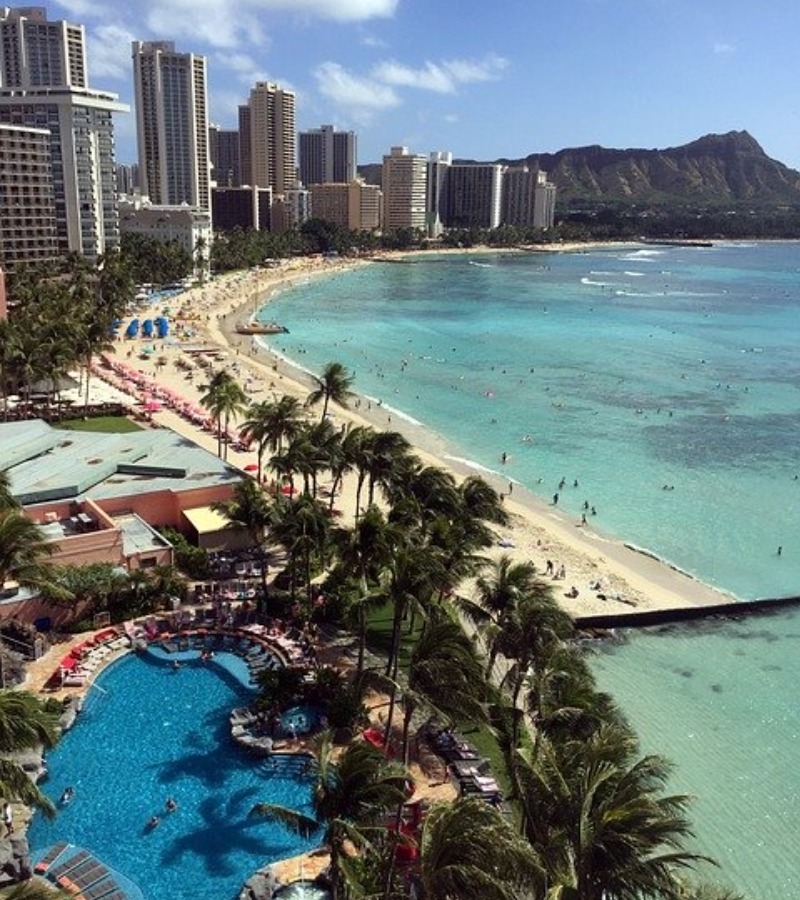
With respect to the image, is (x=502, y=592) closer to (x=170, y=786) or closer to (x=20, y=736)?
(x=170, y=786)

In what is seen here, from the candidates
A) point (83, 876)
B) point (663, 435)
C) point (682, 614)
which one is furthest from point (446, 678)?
point (663, 435)

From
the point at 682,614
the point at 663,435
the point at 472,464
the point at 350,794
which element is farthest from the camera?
the point at 663,435

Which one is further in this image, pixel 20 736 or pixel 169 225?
pixel 169 225

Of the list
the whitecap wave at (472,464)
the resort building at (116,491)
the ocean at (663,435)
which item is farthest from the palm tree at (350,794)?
the whitecap wave at (472,464)

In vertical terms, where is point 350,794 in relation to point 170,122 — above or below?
below

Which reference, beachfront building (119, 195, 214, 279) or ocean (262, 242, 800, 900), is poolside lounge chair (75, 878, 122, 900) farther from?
beachfront building (119, 195, 214, 279)

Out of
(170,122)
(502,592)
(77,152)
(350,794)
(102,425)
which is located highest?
(170,122)

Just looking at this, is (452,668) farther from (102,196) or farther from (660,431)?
(102,196)

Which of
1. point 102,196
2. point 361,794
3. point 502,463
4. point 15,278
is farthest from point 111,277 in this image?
point 361,794
